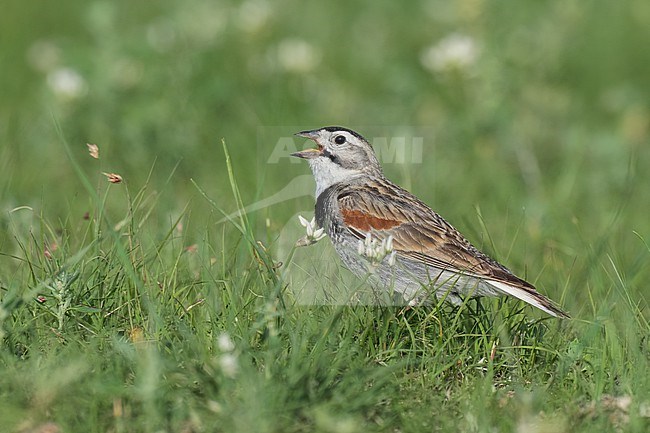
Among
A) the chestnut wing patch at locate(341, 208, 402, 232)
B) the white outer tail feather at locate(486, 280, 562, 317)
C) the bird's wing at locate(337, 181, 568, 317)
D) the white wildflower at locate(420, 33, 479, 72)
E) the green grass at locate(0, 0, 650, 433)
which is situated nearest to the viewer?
the green grass at locate(0, 0, 650, 433)

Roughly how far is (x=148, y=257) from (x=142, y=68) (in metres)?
4.97

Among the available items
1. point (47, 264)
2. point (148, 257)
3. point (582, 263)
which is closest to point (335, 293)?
point (148, 257)

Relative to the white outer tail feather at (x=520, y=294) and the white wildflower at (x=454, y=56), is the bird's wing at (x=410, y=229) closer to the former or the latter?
the white outer tail feather at (x=520, y=294)

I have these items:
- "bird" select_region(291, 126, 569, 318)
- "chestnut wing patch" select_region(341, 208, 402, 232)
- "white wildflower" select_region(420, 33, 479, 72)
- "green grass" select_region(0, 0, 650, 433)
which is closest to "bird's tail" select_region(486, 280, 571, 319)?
"bird" select_region(291, 126, 569, 318)

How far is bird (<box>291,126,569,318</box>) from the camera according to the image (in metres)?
5.39

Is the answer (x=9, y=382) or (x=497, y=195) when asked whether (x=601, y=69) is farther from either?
A: (x=9, y=382)

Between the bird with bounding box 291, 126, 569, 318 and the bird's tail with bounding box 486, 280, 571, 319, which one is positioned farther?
the bird with bounding box 291, 126, 569, 318

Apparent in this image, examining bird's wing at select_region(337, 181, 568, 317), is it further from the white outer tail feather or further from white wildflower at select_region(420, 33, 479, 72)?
white wildflower at select_region(420, 33, 479, 72)

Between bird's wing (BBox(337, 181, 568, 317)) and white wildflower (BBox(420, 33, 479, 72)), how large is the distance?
372 centimetres

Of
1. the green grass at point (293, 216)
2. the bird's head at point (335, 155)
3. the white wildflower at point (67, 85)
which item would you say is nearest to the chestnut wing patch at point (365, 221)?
the green grass at point (293, 216)

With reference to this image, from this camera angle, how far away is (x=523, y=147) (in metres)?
9.49

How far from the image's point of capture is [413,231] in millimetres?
5793

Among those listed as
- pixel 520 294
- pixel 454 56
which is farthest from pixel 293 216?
pixel 454 56

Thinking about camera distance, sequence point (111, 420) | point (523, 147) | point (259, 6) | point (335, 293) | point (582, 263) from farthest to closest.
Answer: point (259, 6)
point (523, 147)
point (582, 263)
point (335, 293)
point (111, 420)
